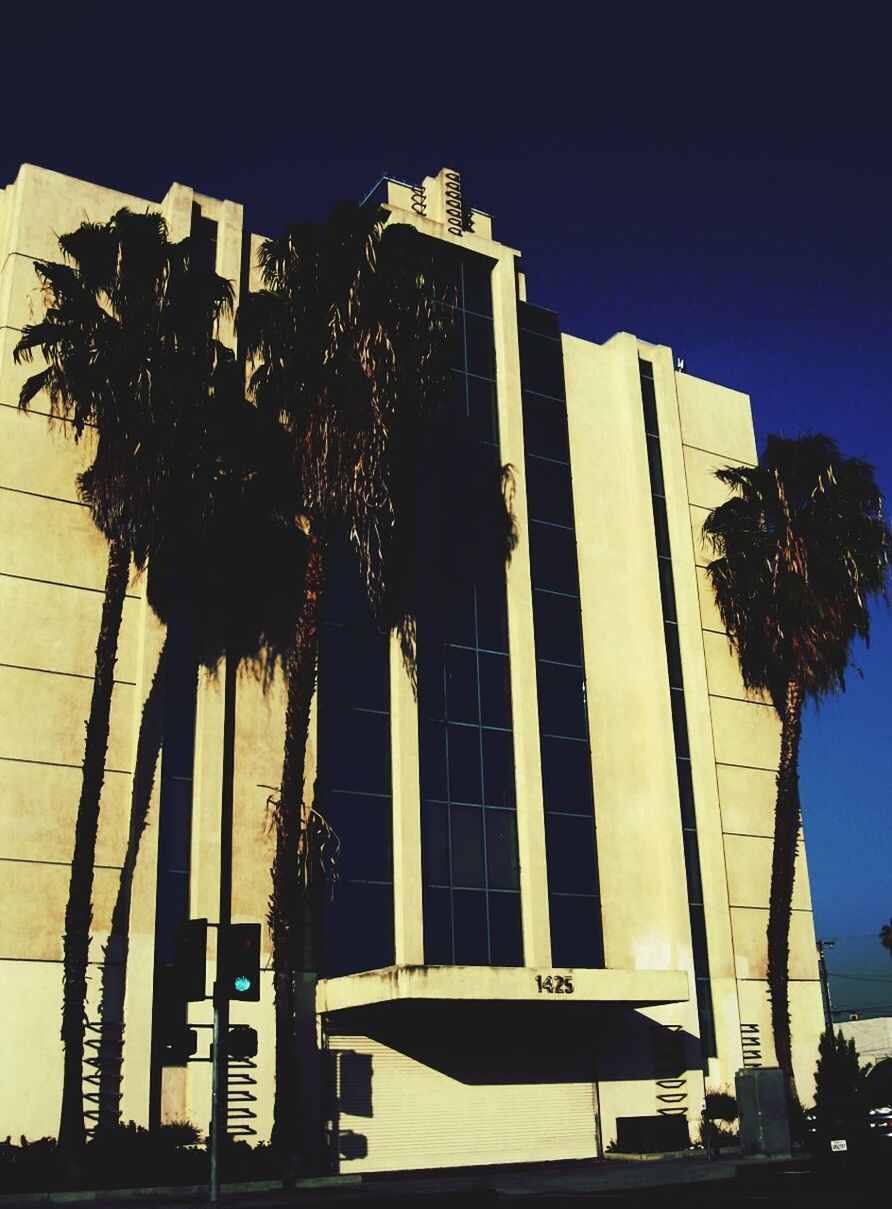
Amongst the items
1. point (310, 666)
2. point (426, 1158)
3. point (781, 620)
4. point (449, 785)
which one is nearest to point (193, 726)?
point (310, 666)

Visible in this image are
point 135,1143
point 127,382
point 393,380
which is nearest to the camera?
point 135,1143

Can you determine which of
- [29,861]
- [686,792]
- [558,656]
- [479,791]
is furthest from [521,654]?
[29,861]

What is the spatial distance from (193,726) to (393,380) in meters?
9.15

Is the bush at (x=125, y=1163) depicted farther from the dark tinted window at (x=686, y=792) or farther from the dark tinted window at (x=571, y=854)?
the dark tinted window at (x=686, y=792)

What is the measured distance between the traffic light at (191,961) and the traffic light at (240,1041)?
133cm

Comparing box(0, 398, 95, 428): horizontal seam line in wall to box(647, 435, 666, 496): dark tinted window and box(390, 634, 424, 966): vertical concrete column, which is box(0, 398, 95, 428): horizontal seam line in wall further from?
box(647, 435, 666, 496): dark tinted window

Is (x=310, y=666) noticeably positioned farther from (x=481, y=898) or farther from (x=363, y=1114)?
(x=363, y=1114)

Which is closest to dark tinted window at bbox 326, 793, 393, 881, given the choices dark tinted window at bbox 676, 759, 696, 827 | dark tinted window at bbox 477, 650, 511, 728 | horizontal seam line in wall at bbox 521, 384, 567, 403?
dark tinted window at bbox 477, 650, 511, 728

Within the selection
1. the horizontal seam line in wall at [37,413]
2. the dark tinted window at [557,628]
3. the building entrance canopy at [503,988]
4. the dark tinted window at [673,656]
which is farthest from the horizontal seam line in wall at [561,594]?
the horizontal seam line in wall at [37,413]

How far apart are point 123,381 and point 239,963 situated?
13.6 metres

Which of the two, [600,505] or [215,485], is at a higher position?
[600,505]

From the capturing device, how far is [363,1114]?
29016 millimetres

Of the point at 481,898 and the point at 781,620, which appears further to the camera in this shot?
the point at 781,620

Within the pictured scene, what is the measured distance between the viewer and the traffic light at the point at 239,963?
17109 mm
